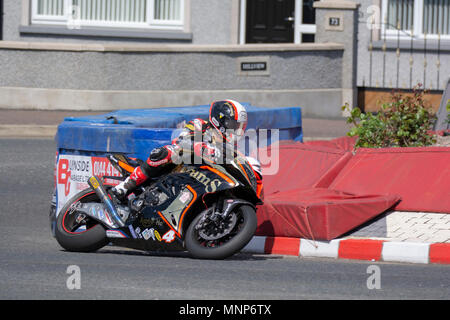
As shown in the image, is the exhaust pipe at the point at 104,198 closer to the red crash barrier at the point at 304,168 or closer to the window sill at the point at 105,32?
the red crash barrier at the point at 304,168

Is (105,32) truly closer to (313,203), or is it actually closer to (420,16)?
(420,16)

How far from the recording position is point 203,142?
793 cm

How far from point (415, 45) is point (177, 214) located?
14.6m

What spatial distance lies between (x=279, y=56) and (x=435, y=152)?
1072 cm

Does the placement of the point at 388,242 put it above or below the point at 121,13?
below

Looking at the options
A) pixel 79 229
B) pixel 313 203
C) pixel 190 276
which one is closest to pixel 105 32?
pixel 79 229

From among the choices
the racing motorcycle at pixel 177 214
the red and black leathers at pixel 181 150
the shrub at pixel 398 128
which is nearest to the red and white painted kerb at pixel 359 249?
the racing motorcycle at pixel 177 214

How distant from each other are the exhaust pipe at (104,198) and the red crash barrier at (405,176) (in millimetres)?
2398

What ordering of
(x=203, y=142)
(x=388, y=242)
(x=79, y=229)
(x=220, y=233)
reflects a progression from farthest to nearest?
1. (x=79, y=229)
2. (x=388, y=242)
3. (x=203, y=142)
4. (x=220, y=233)

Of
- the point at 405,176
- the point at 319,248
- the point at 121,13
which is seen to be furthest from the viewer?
the point at 121,13

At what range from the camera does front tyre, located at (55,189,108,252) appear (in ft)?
27.2

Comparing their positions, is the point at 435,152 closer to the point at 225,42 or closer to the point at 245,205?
the point at 245,205

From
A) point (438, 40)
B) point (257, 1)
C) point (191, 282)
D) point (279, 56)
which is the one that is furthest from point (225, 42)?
point (191, 282)

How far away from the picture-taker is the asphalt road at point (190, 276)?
6430 millimetres
